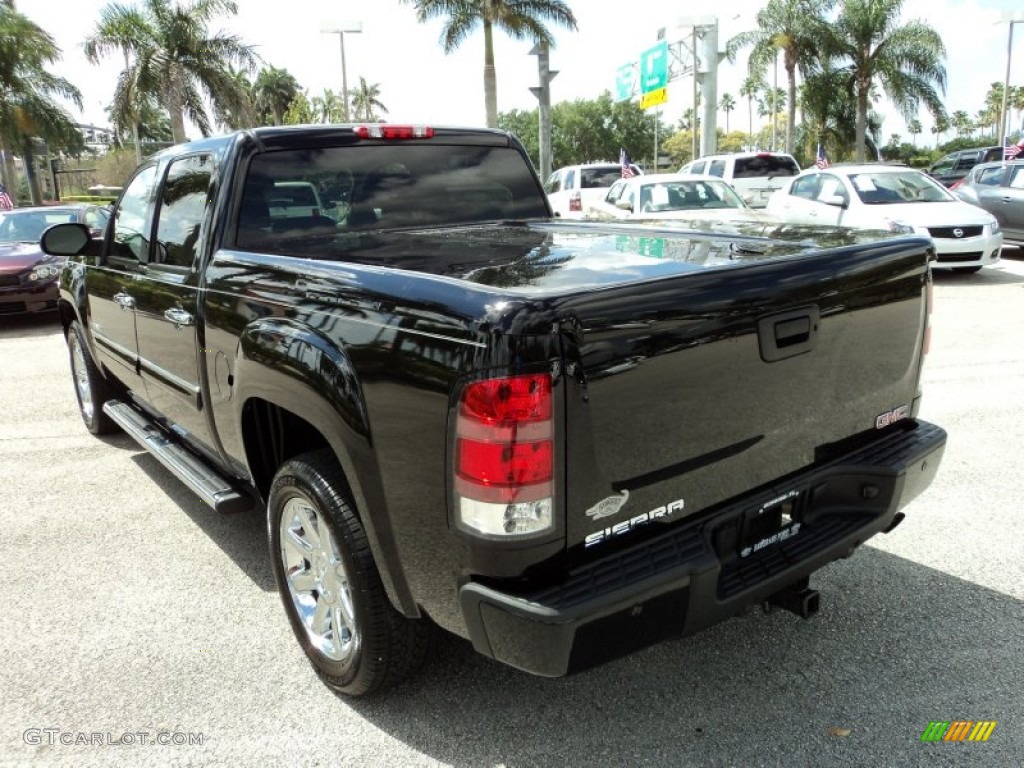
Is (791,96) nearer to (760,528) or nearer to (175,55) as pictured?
(175,55)

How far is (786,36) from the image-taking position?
30.4 meters

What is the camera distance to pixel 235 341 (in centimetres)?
295

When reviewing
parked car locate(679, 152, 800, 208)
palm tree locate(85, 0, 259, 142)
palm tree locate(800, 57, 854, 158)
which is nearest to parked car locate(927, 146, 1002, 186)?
palm tree locate(800, 57, 854, 158)

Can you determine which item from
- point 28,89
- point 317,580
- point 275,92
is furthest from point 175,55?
point 275,92

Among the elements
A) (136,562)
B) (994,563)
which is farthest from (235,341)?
(994,563)

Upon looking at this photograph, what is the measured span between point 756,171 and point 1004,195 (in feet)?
19.6

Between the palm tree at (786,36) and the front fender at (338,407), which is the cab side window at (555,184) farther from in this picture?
the front fender at (338,407)

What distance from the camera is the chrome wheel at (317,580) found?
2.65 meters

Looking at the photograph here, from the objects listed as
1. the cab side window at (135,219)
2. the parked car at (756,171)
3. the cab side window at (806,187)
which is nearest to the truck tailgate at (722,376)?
the cab side window at (135,219)

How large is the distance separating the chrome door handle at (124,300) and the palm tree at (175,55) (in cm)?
2617

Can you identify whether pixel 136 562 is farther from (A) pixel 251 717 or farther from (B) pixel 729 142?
(B) pixel 729 142

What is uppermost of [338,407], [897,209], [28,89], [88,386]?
[28,89]

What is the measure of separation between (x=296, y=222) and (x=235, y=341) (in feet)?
2.45

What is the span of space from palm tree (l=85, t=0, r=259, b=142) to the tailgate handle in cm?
2896
